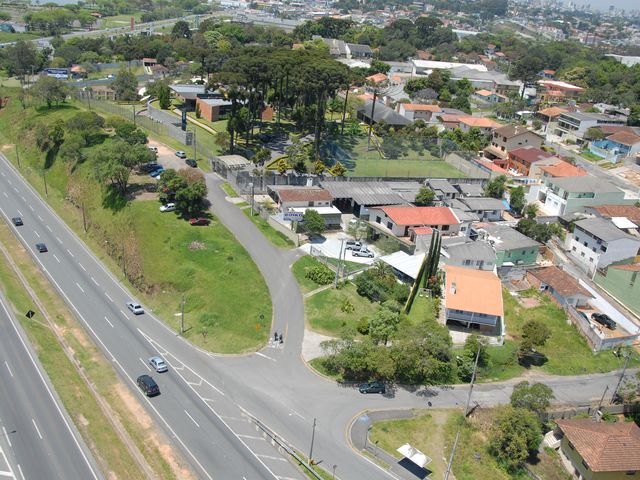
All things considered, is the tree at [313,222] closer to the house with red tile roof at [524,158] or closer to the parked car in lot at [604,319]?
the parked car in lot at [604,319]

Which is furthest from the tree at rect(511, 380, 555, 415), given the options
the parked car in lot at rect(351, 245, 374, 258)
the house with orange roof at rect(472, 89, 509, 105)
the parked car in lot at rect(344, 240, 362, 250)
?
the house with orange roof at rect(472, 89, 509, 105)

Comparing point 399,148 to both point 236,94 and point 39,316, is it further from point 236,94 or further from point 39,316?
point 39,316

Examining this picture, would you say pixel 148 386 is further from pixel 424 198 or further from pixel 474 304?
pixel 424 198

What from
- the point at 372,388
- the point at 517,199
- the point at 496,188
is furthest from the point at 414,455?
the point at 496,188

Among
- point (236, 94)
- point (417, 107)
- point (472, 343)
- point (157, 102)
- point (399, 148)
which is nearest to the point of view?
point (472, 343)

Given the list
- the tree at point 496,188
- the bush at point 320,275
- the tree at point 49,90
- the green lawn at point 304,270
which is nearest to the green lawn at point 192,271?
the green lawn at point 304,270

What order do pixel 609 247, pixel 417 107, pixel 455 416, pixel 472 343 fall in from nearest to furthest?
pixel 455 416 < pixel 472 343 < pixel 609 247 < pixel 417 107

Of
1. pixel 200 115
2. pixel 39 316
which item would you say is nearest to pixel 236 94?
pixel 200 115

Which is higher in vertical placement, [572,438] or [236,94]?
[236,94]

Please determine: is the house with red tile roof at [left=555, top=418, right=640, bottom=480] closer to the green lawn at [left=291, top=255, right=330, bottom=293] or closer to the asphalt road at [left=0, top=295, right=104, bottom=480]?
the green lawn at [left=291, top=255, right=330, bottom=293]
